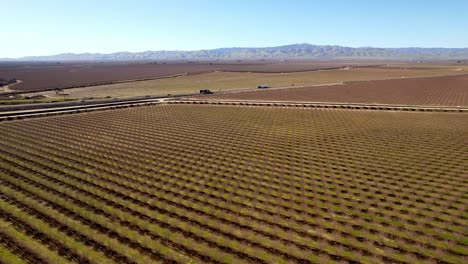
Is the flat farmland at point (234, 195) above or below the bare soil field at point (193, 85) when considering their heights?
below

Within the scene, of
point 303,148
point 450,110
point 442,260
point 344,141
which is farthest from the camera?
point 450,110

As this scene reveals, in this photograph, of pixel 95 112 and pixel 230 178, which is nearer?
pixel 230 178

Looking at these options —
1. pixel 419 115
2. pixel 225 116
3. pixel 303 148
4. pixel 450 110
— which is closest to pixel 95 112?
pixel 225 116

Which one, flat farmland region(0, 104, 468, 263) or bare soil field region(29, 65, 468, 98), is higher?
bare soil field region(29, 65, 468, 98)

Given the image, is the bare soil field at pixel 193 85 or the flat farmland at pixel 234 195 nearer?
the flat farmland at pixel 234 195

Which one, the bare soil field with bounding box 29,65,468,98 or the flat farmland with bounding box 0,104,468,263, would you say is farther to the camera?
the bare soil field with bounding box 29,65,468,98

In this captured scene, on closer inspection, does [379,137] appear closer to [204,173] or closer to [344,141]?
[344,141]

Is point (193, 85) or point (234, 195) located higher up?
point (193, 85)

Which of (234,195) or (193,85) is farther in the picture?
(193,85)
